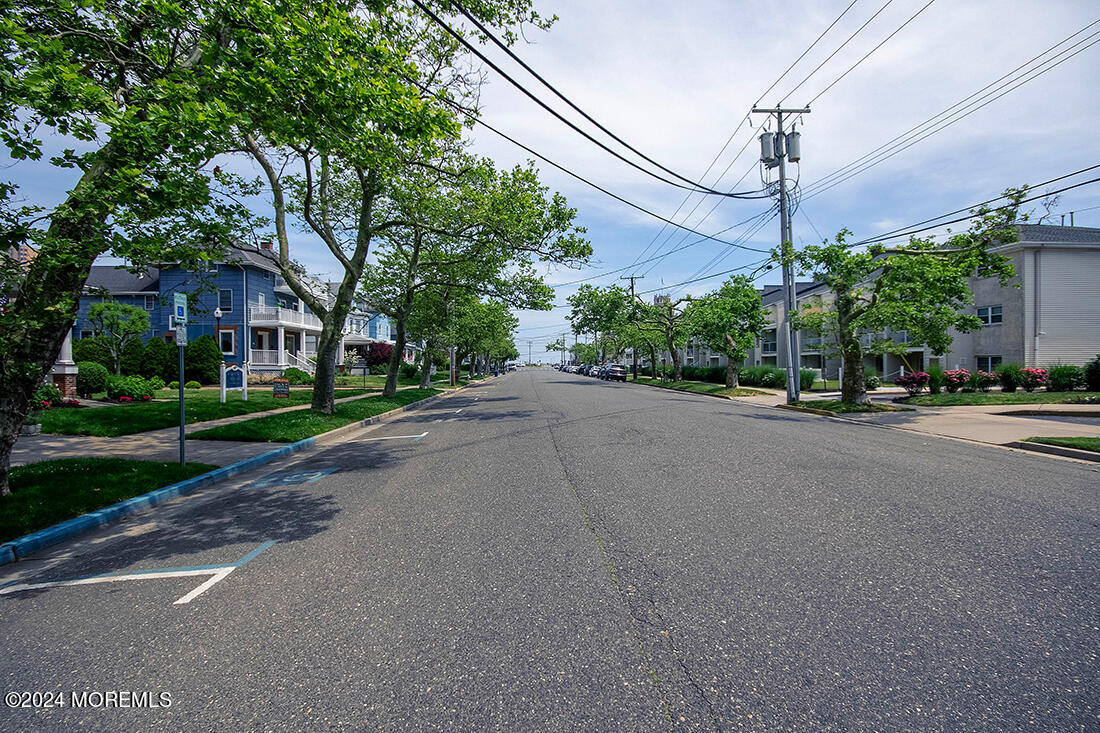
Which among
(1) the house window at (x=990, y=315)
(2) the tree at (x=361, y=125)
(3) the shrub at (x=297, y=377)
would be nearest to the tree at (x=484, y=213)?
(2) the tree at (x=361, y=125)

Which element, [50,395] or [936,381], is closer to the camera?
[50,395]

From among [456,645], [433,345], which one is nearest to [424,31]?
[456,645]

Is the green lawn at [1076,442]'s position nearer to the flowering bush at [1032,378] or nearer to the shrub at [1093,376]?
the flowering bush at [1032,378]

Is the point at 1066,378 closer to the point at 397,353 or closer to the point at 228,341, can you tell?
the point at 397,353

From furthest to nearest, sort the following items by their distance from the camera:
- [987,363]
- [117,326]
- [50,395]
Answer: [987,363], [117,326], [50,395]

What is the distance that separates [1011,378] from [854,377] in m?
8.56

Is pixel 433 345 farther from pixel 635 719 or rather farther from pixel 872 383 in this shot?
pixel 635 719

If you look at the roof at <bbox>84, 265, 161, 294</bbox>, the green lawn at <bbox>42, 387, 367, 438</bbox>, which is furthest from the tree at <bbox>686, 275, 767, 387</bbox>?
the roof at <bbox>84, 265, 161, 294</bbox>

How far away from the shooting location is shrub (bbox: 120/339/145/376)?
26859 millimetres

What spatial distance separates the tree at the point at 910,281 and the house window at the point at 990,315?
1255 cm

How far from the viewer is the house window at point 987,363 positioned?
26.8 meters

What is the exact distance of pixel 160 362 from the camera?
27.9 meters

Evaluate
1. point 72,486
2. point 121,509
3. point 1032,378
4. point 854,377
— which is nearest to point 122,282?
point 72,486

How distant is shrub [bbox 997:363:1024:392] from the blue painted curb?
2752 centimetres
